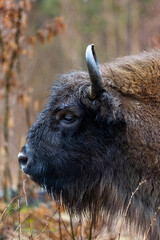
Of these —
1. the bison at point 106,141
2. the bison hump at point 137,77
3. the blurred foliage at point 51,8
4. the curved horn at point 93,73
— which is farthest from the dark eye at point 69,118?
the blurred foliage at point 51,8

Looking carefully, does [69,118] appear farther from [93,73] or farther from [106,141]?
[93,73]

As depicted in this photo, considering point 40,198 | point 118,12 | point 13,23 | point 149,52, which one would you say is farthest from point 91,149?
point 118,12

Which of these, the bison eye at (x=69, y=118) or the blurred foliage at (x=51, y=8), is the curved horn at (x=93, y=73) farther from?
the blurred foliage at (x=51, y=8)

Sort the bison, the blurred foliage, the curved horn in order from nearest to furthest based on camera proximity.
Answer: the curved horn → the bison → the blurred foliage

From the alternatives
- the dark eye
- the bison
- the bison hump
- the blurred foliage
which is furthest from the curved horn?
the blurred foliage

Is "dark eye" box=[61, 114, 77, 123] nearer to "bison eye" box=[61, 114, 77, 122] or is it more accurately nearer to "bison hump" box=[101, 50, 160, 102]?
"bison eye" box=[61, 114, 77, 122]

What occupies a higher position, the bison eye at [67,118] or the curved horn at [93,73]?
the curved horn at [93,73]

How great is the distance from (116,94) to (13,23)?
3.28 meters

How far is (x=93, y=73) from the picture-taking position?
380 centimetres

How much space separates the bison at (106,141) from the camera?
3.94m

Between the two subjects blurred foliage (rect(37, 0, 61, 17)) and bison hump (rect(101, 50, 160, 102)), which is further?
blurred foliage (rect(37, 0, 61, 17))

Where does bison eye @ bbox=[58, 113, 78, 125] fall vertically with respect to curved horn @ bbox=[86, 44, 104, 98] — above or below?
below

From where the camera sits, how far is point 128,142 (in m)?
3.97

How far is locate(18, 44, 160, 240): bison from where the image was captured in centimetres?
394
